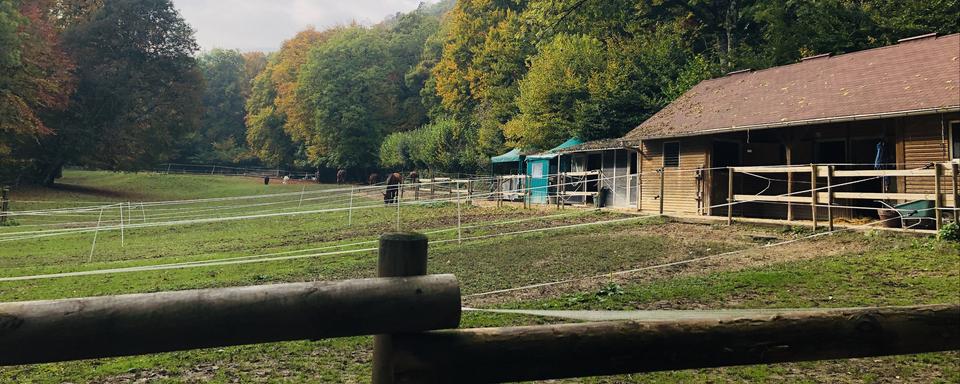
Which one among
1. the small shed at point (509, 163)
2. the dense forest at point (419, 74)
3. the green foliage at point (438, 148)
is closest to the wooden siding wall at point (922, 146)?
the dense forest at point (419, 74)

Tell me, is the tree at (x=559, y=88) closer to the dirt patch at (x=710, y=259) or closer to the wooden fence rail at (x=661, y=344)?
the dirt patch at (x=710, y=259)

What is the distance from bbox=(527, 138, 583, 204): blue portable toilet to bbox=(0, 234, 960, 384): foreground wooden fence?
77.7 ft

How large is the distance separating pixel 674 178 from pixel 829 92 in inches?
200

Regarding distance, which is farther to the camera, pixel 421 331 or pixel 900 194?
pixel 900 194

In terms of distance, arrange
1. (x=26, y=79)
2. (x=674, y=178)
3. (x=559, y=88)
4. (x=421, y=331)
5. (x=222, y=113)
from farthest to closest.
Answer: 1. (x=222, y=113)
2. (x=559, y=88)
3. (x=26, y=79)
4. (x=674, y=178)
5. (x=421, y=331)

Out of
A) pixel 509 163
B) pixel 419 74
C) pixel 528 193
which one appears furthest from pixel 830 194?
pixel 419 74

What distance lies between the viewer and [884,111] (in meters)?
12.7

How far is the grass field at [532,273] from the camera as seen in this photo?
4.73 m

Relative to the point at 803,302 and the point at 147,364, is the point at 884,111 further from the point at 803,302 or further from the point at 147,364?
the point at 147,364

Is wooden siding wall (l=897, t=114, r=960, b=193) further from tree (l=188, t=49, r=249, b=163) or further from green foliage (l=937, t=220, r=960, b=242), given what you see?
tree (l=188, t=49, r=249, b=163)

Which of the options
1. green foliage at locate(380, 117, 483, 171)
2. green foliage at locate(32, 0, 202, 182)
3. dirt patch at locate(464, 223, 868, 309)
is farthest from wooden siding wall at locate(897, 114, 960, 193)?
green foliage at locate(32, 0, 202, 182)

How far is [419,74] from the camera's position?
193 feet

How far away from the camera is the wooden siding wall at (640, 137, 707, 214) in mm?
17750

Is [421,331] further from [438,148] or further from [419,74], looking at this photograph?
[419,74]
